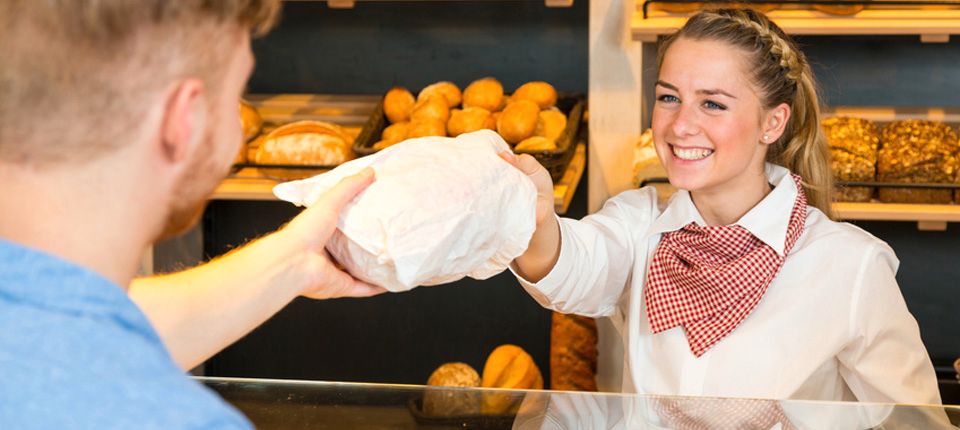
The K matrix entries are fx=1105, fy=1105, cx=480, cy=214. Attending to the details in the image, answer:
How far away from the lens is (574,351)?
2432 millimetres

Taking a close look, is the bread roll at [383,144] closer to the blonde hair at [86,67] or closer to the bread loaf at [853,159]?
the bread loaf at [853,159]

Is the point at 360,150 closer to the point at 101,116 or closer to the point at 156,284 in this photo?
the point at 156,284

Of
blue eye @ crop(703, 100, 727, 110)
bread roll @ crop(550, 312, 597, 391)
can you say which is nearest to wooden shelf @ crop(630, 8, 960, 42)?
blue eye @ crop(703, 100, 727, 110)

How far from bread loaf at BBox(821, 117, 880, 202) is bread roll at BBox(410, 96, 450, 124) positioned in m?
0.79

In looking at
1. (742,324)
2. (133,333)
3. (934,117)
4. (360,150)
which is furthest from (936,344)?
(133,333)

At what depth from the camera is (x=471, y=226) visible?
1213 mm

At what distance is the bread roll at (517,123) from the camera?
2.27 metres

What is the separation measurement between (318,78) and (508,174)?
1500 mm

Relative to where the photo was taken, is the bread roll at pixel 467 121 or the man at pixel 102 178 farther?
the bread roll at pixel 467 121

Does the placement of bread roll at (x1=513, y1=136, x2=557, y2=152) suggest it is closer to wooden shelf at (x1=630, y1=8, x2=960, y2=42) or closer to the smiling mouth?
wooden shelf at (x1=630, y1=8, x2=960, y2=42)

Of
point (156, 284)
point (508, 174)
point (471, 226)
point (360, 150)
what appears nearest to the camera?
point (156, 284)

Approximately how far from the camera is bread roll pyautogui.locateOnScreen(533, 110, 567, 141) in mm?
2328

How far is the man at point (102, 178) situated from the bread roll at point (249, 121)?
1720mm

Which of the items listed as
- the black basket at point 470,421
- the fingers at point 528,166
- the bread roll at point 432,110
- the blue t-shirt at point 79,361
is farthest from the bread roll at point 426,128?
the blue t-shirt at point 79,361
